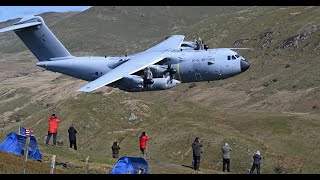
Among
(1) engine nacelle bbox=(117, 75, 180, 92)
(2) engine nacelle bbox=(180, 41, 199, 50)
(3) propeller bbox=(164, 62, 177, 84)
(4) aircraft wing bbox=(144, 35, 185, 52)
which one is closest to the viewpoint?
(1) engine nacelle bbox=(117, 75, 180, 92)

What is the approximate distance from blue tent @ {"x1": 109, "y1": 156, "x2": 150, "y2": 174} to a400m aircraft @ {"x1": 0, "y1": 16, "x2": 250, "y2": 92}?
1250 cm

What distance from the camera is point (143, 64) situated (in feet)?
143

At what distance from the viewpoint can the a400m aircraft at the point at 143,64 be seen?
4278cm

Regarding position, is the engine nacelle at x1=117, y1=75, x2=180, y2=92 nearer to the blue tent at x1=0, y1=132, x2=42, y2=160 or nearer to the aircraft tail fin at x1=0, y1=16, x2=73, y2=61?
the aircraft tail fin at x1=0, y1=16, x2=73, y2=61

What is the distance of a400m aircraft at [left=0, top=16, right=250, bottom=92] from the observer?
4278 centimetres

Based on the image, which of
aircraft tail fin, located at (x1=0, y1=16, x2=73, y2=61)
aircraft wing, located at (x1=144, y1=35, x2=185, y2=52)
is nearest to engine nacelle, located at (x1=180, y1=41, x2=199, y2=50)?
aircraft wing, located at (x1=144, y1=35, x2=185, y2=52)

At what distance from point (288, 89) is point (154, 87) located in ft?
123

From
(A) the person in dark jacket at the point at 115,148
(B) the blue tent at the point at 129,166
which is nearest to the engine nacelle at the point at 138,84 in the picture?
(A) the person in dark jacket at the point at 115,148

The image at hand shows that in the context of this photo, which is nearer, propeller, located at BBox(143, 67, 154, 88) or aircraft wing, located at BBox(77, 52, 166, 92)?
aircraft wing, located at BBox(77, 52, 166, 92)

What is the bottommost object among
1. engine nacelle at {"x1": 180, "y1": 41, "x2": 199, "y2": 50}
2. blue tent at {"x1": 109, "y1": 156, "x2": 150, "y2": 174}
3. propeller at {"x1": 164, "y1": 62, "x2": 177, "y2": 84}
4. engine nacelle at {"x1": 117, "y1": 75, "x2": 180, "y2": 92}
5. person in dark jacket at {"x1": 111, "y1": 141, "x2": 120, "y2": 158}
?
blue tent at {"x1": 109, "y1": 156, "x2": 150, "y2": 174}

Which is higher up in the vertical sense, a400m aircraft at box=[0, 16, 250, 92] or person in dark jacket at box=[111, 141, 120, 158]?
a400m aircraft at box=[0, 16, 250, 92]

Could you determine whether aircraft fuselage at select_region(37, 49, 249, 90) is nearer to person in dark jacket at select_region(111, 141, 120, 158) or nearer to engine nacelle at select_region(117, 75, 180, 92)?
engine nacelle at select_region(117, 75, 180, 92)

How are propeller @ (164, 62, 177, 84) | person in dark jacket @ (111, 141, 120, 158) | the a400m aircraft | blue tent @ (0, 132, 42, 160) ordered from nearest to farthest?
blue tent @ (0, 132, 42, 160)
person in dark jacket @ (111, 141, 120, 158)
the a400m aircraft
propeller @ (164, 62, 177, 84)

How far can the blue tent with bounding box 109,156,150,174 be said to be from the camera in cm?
2584
